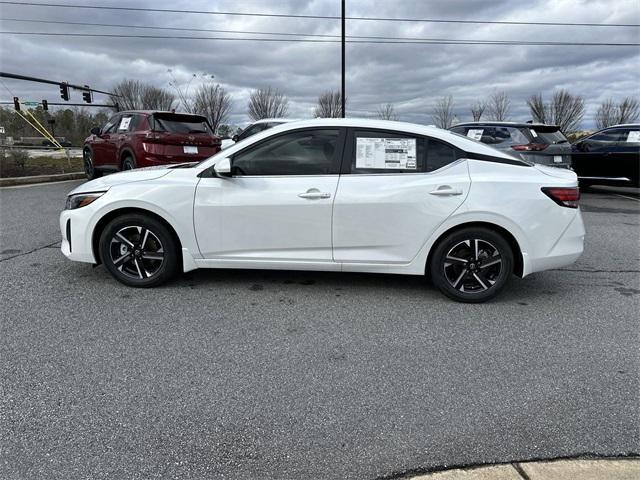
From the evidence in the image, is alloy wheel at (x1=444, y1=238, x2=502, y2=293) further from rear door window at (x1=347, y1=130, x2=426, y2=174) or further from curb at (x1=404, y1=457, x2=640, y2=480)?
curb at (x1=404, y1=457, x2=640, y2=480)

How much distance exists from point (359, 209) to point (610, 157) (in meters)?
10.3

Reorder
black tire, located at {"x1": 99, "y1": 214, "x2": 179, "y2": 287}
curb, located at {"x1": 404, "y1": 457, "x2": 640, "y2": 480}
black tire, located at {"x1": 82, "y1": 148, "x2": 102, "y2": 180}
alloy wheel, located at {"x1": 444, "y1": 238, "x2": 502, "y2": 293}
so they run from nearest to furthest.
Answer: curb, located at {"x1": 404, "y1": 457, "x2": 640, "y2": 480}, alloy wheel, located at {"x1": 444, "y1": 238, "x2": 502, "y2": 293}, black tire, located at {"x1": 99, "y1": 214, "x2": 179, "y2": 287}, black tire, located at {"x1": 82, "y1": 148, "x2": 102, "y2": 180}

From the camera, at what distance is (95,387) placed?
9.32 ft

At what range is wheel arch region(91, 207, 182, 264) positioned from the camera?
441 cm

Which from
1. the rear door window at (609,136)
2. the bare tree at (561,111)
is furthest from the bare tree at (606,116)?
the rear door window at (609,136)

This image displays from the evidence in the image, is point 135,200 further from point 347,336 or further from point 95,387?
point 347,336

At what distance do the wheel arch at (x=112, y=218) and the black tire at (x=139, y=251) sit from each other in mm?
28

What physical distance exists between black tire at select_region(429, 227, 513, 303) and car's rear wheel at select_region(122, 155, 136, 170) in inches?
307

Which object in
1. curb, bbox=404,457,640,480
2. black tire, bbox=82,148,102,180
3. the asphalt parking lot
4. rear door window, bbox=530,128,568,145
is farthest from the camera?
black tire, bbox=82,148,102,180

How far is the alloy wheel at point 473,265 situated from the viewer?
165 inches

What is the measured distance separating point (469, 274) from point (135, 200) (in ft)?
10.1

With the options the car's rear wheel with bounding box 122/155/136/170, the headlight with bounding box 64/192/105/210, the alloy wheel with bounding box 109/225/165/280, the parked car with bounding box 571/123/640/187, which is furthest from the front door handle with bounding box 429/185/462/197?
the parked car with bounding box 571/123/640/187

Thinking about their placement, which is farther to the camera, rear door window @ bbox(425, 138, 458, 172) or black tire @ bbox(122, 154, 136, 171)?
black tire @ bbox(122, 154, 136, 171)

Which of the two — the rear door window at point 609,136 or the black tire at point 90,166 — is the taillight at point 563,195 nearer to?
the rear door window at point 609,136
